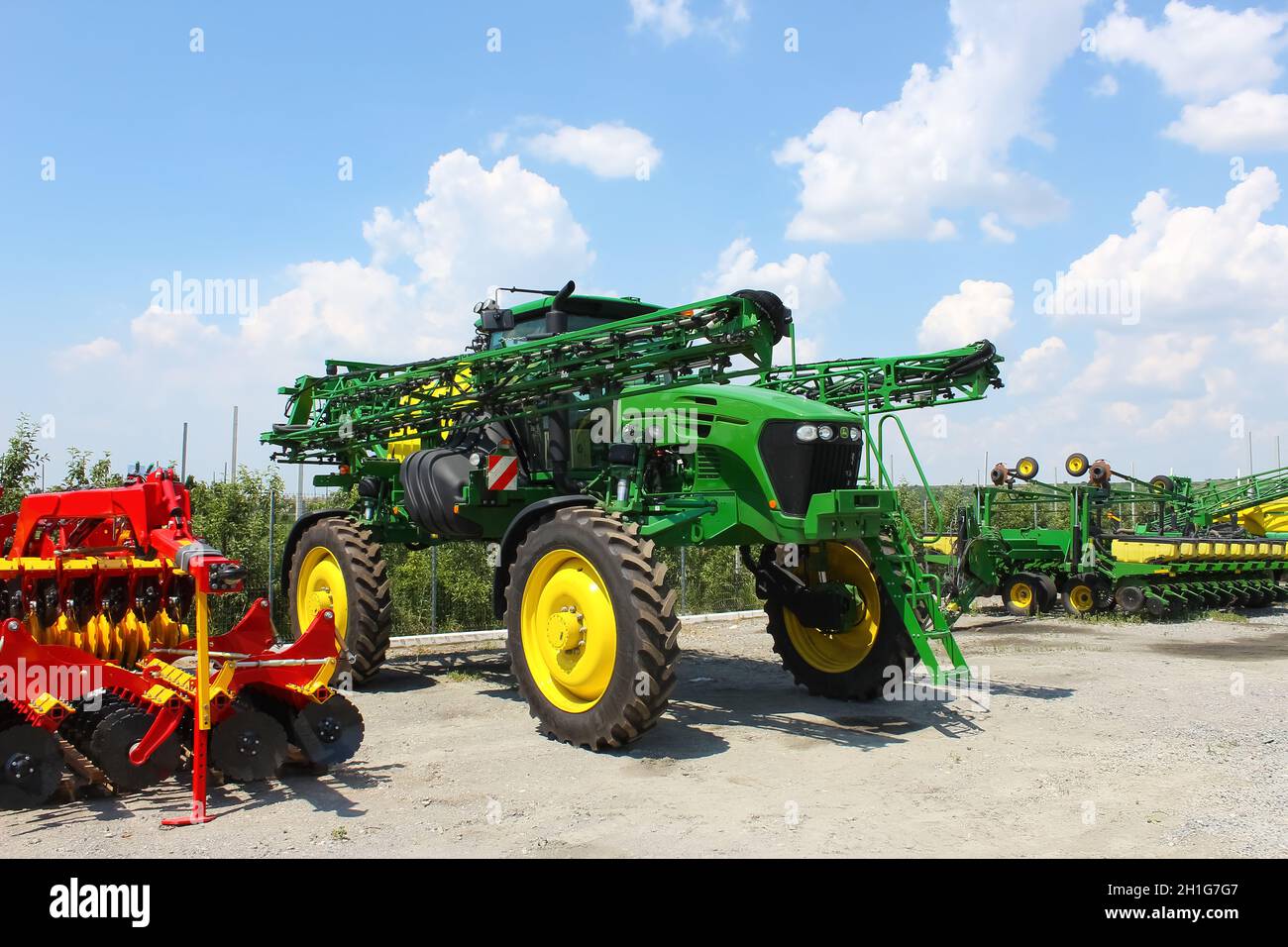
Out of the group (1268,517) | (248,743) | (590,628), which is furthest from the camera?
(1268,517)

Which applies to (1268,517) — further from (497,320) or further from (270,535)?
(270,535)

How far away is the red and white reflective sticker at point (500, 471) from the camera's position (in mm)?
8594

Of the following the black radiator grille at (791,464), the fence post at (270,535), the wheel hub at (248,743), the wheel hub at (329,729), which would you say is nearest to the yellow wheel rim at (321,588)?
the fence post at (270,535)

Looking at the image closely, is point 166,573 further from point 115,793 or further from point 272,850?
point 272,850

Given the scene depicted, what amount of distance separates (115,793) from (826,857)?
3771 mm

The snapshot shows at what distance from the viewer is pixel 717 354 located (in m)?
6.78

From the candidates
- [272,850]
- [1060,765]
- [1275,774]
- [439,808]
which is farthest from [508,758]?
[1275,774]

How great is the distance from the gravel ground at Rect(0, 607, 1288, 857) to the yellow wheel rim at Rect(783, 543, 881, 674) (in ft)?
1.23

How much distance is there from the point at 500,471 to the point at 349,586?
1.97 metres

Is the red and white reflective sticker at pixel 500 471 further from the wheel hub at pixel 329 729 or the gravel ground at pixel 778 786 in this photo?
the wheel hub at pixel 329 729

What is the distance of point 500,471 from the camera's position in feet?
28.3

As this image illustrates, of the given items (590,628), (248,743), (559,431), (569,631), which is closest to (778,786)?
(590,628)

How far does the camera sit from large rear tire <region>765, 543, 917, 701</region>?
26.0ft

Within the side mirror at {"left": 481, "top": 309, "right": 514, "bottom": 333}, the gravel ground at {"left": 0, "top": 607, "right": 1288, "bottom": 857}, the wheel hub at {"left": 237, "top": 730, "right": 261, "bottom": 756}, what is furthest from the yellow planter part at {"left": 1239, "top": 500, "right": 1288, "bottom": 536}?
the wheel hub at {"left": 237, "top": 730, "right": 261, "bottom": 756}
